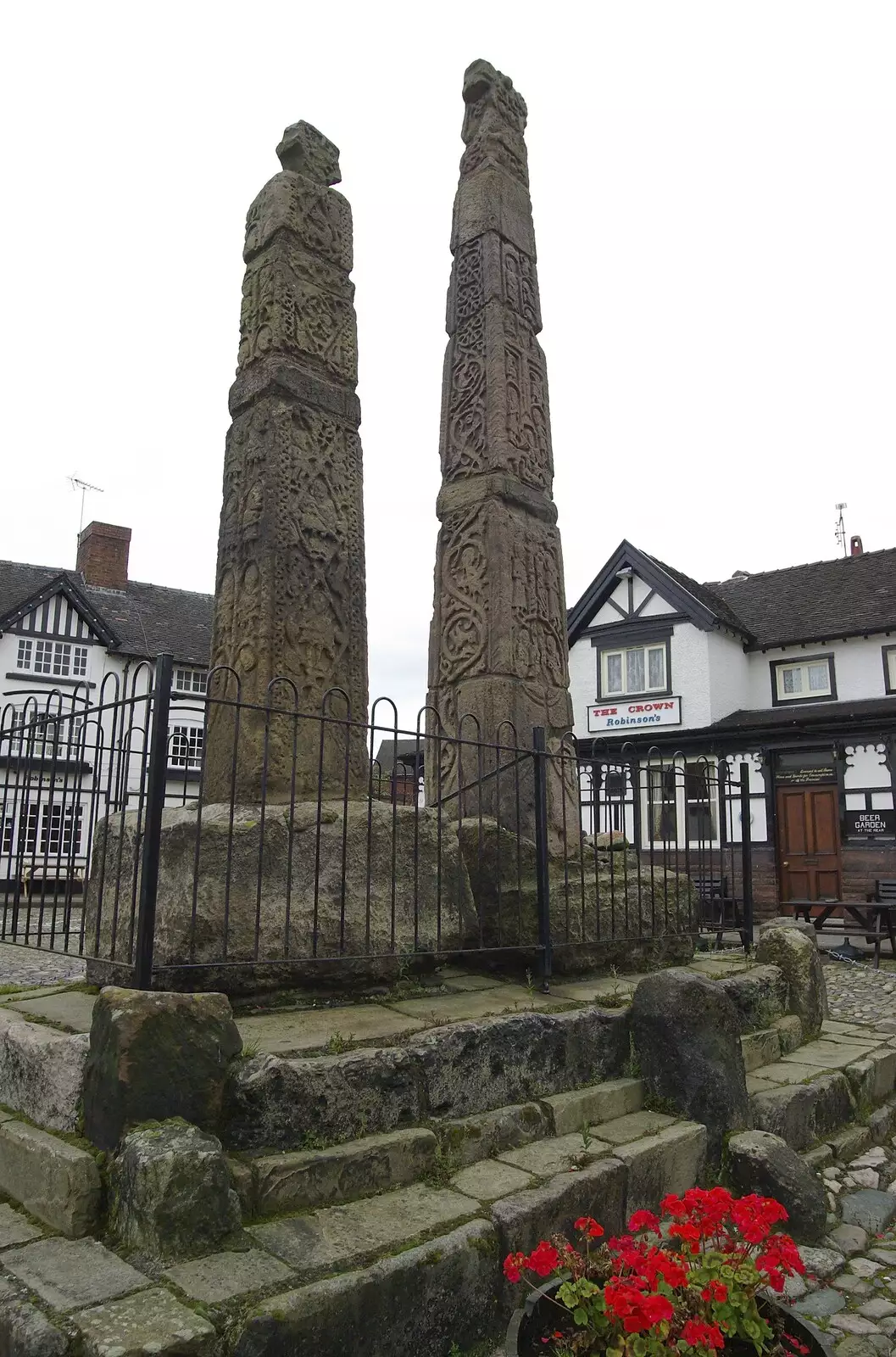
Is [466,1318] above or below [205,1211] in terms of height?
below

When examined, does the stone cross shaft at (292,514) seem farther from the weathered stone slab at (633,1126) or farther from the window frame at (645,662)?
the window frame at (645,662)

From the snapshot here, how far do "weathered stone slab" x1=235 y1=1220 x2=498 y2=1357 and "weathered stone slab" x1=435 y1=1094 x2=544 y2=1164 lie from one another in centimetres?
43

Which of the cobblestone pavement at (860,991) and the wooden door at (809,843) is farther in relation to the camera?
the wooden door at (809,843)

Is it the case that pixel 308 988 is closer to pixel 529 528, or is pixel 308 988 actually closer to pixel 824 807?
pixel 529 528

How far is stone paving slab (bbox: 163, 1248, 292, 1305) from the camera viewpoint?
219cm

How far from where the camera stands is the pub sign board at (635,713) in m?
20.9

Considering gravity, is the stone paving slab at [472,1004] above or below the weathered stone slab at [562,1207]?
above

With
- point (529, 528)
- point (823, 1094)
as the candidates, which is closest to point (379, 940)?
point (823, 1094)

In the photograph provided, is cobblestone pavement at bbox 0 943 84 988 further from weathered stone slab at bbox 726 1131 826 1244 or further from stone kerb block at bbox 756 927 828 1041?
weathered stone slab at bbox 726 1131 826 1244

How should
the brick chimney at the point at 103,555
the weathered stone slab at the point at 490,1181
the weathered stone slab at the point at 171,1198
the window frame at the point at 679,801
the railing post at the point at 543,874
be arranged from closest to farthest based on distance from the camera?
the weathered stone slab at the point at 171,1198 < the weathered stone slab at the point at 490,1181 < the railing post at the point at 543,874 < the window frame at the point at 679,801 < the brick chimney at the point at 103,555

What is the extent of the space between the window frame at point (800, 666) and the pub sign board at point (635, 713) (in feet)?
7.52

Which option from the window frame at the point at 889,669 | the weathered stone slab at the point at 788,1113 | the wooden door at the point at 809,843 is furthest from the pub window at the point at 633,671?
the weathered stone slab at the point at 788,1113

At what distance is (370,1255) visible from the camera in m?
2.46

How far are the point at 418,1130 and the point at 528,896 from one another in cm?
198
